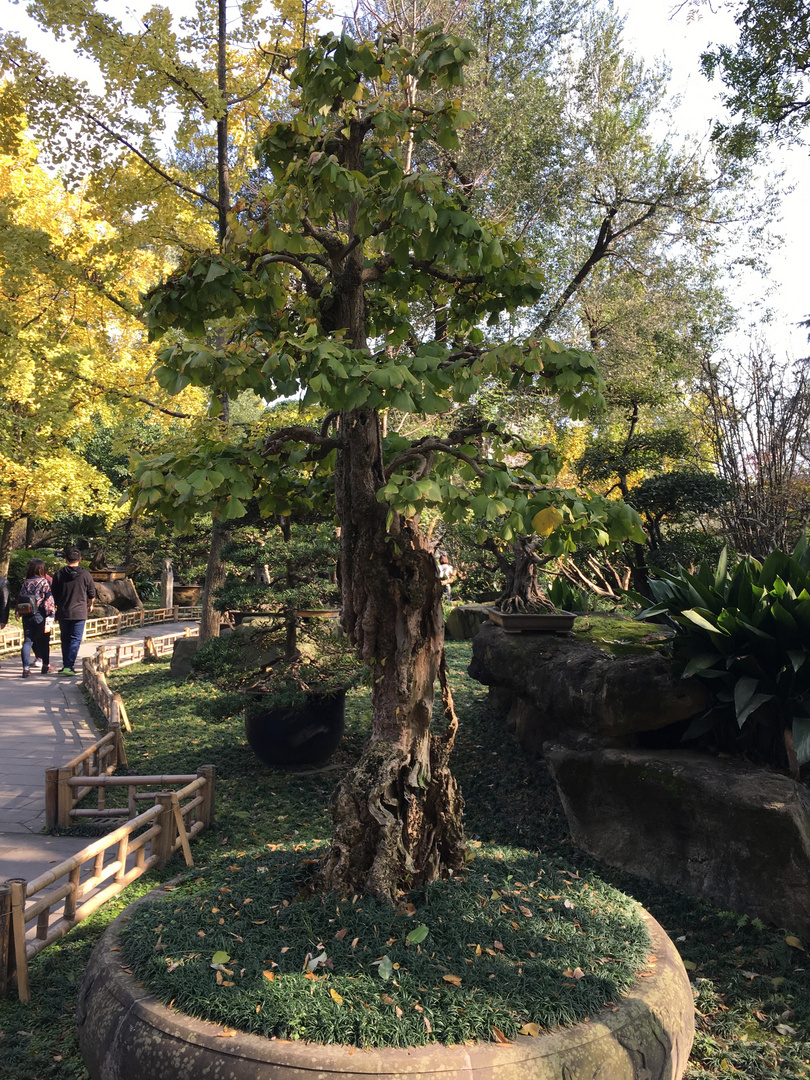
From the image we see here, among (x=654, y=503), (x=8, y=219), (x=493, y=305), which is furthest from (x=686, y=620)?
(x=8, y=219)

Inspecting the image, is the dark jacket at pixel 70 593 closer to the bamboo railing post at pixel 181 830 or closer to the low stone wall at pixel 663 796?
the bamboo railing post at pixel 181 830

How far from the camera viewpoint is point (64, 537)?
Result: 22281 millimetres

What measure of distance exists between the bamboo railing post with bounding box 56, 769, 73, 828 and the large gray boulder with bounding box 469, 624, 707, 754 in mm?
3677

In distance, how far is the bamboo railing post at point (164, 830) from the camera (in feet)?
15.5

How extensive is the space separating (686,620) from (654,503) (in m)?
7.08

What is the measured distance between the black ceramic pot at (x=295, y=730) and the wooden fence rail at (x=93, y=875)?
123cm

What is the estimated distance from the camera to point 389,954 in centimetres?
282

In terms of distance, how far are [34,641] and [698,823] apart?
1041cm

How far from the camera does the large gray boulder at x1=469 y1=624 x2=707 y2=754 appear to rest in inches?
197

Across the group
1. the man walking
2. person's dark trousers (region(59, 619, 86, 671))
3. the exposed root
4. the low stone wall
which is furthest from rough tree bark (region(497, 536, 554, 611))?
person's dark trousers (region(59, 619, 86, 671))

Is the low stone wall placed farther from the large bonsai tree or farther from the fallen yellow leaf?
the fallen yellow leaf

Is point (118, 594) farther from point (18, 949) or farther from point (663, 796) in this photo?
point (663, 796)

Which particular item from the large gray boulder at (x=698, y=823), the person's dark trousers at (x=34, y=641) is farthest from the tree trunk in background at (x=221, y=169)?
the large gray boulder at (x=698, y=823)

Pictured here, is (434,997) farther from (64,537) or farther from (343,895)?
(64,537)
